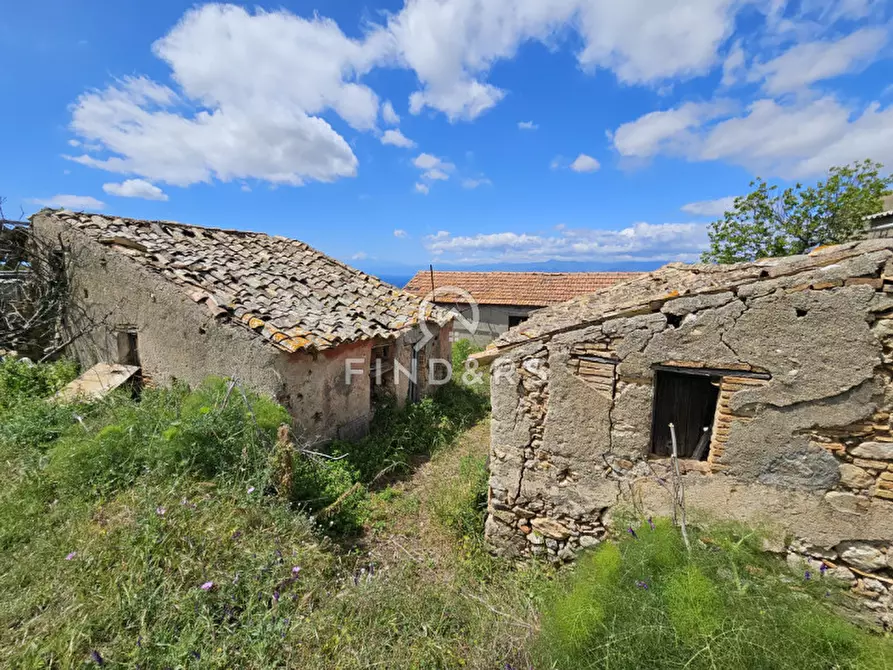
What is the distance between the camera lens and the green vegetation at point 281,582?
2.55m

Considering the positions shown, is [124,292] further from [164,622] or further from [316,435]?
[164,622]

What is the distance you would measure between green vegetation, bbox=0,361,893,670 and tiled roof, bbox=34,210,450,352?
5.22 ft

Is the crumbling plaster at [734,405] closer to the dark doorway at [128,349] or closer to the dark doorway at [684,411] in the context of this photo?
the dark doorway at [684,411]

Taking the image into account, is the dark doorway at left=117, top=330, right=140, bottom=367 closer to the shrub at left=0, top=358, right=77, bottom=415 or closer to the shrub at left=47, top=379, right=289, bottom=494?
the shrub at left=0, top=358, right=77, bottom=415

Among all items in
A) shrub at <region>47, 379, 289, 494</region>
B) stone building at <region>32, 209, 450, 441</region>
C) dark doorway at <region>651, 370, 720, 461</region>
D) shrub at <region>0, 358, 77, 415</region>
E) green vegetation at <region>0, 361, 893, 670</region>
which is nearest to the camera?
green vegetation at <region>0, 361, 893, 670</region>

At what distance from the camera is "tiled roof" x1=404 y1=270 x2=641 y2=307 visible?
53.3 ft

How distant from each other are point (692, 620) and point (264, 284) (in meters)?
7.91

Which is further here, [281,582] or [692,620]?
[281,582]

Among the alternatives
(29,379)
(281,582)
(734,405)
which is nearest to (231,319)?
(281,582)

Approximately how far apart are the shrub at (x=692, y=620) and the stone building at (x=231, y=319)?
16.3 feet

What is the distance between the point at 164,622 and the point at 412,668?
6.00ft

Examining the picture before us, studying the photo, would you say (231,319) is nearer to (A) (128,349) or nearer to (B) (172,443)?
(B) (172,443)

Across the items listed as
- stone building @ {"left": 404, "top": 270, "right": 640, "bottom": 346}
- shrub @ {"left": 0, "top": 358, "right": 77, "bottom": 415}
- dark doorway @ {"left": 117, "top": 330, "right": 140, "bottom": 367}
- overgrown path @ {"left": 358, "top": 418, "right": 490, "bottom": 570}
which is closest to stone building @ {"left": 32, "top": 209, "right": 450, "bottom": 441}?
dark doorway @ {"left": 117, "top": 330, "right": 140, "bottom": 367}

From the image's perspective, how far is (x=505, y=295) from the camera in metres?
16.8
